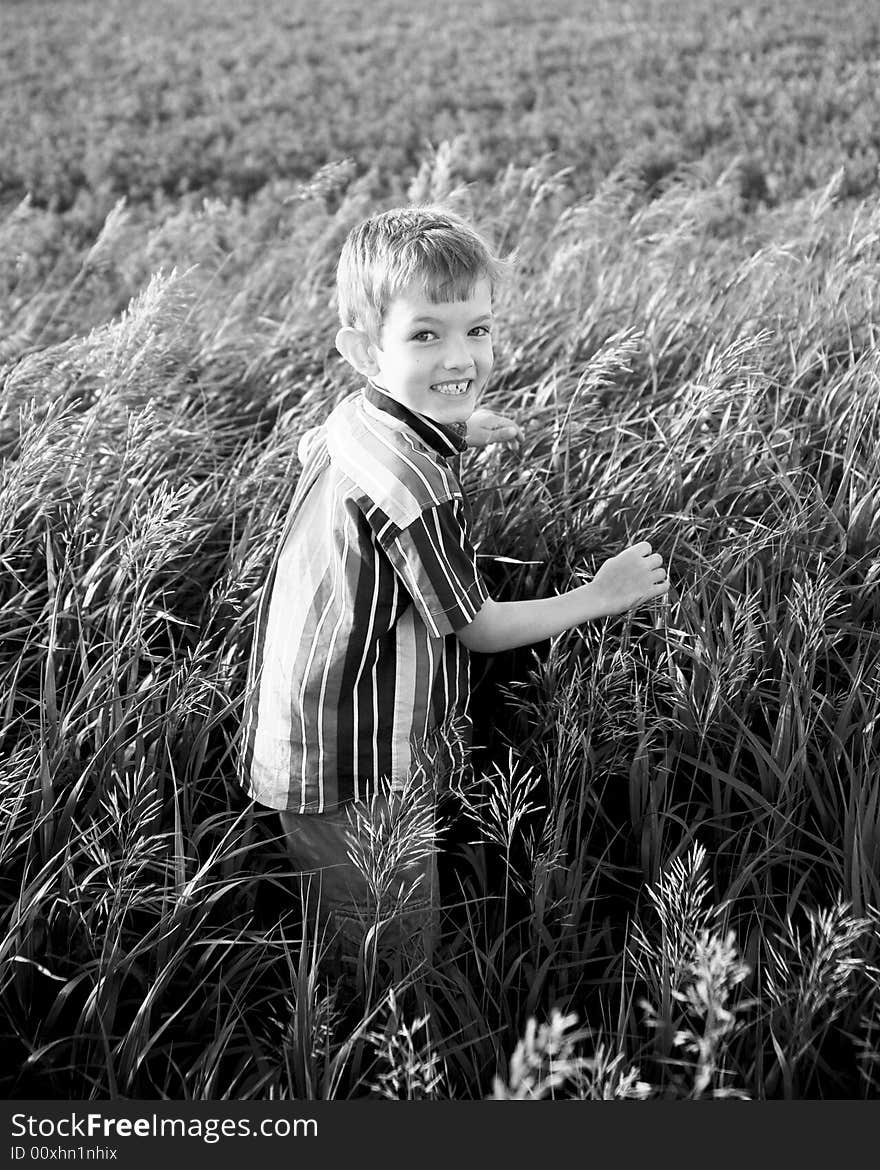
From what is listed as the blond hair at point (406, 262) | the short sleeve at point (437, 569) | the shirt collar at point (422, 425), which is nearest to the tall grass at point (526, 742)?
the short sleeve at point (437, 569)

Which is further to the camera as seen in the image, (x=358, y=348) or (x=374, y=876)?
(x=358, y=348)

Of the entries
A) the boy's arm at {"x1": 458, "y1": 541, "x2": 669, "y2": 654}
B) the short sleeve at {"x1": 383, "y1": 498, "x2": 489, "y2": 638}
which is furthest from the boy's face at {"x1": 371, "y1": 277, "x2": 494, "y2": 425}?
the boy's arm at {"x1": 458, "y1": 541, "x2": 669, "y2": 654}

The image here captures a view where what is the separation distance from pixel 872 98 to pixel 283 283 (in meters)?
3.70

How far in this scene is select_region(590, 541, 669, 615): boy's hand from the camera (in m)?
2.03

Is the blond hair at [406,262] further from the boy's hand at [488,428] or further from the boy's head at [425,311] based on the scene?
the boy's hand at [488,428]

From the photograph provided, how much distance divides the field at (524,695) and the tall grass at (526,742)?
13 mm

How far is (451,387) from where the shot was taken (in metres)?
2.06

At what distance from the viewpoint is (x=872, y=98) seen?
19.9 ft

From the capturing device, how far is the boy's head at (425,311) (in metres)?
2.03

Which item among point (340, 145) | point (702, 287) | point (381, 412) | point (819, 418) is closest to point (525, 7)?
point (340, 145)

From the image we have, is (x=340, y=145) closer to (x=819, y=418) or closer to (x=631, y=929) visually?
(x=819, y=418)

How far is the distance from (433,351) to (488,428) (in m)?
0.49

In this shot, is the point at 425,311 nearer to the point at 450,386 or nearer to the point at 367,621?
the point at 450,386

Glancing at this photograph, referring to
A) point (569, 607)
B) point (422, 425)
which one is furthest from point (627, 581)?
point (422, 425)
